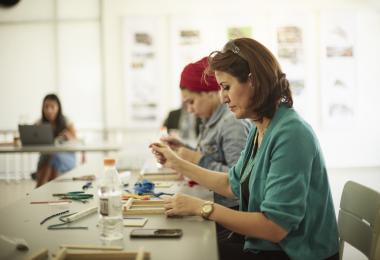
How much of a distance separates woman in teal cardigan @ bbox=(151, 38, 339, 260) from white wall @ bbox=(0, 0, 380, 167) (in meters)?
4.47

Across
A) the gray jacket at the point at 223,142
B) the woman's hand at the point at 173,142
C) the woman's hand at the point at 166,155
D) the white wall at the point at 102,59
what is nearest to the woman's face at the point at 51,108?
the white wall at the point at 102,59

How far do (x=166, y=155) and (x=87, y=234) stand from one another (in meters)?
0.67

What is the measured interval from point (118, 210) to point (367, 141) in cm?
538

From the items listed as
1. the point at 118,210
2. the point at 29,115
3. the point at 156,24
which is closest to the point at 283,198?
the point at 118,210

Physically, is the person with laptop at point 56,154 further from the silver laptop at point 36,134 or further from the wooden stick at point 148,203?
the wooden stick at point 148,203

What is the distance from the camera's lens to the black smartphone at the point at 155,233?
118cm

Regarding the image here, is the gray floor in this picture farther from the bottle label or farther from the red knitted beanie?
the bottle label

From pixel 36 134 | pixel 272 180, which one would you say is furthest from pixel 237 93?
pixel 36 134

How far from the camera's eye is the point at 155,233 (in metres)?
1.20

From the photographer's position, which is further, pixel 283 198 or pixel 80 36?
pixel 80 36

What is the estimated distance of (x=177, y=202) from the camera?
1382 mm

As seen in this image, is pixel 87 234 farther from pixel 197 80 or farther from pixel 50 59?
pixel 50 59

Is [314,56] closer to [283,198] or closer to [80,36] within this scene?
[80,36]

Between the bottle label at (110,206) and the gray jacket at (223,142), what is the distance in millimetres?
815
